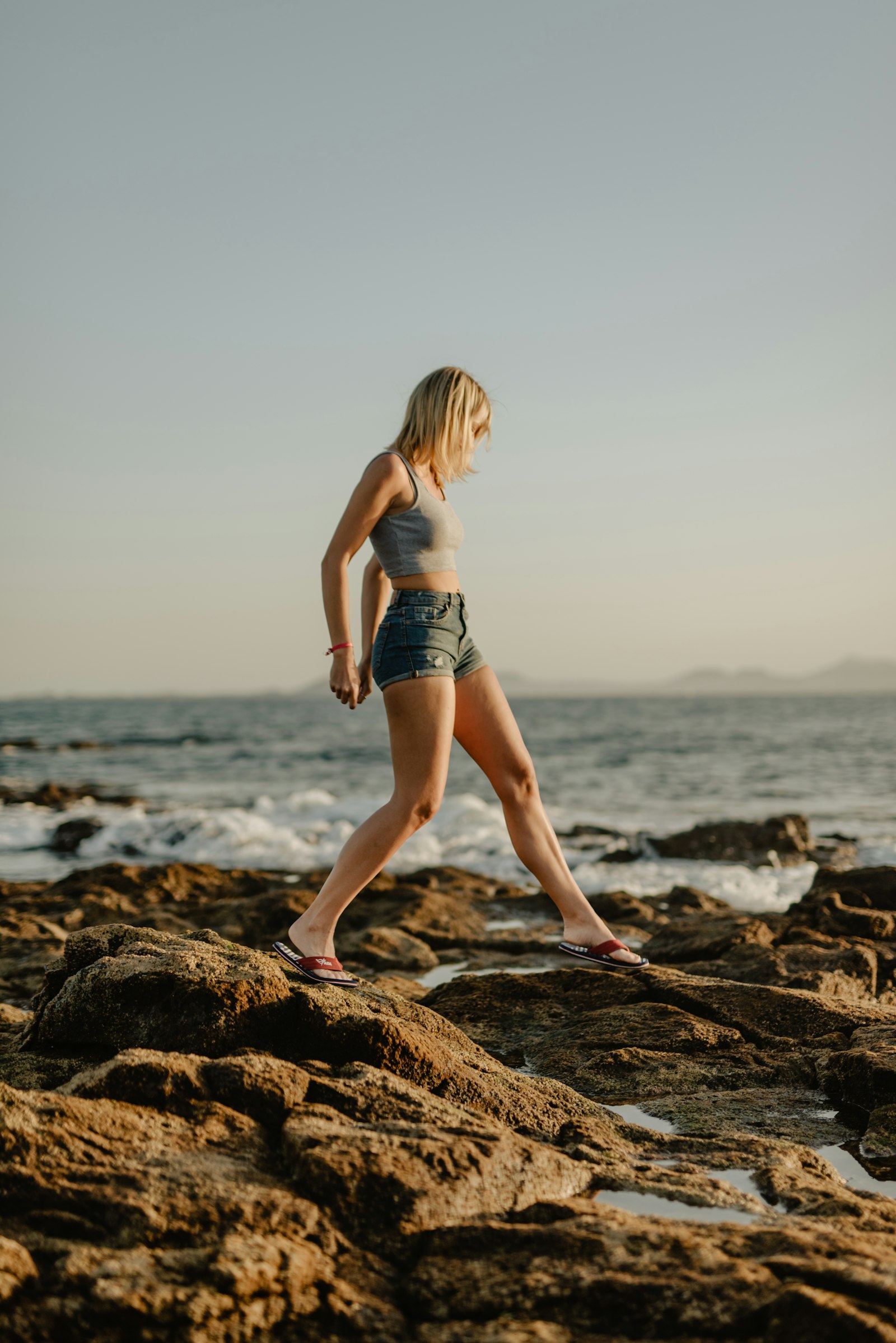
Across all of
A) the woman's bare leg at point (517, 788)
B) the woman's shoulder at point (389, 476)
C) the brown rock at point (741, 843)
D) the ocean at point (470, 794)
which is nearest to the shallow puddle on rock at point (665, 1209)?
the woman's bare leg at point (517, 788)

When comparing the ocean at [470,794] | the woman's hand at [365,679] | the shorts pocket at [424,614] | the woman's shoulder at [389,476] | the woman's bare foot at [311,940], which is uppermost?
the woman's shoulder at [389,476]

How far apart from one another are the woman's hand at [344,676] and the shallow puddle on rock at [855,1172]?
2007 mm

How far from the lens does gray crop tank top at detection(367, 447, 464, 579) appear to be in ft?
12.2

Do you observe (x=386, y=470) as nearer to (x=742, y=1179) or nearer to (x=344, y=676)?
(x=344, y=676)

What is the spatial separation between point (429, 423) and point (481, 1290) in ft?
9.09

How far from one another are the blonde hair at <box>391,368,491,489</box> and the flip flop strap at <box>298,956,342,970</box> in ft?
5.82

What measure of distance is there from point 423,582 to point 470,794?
Result: 52.4 ft

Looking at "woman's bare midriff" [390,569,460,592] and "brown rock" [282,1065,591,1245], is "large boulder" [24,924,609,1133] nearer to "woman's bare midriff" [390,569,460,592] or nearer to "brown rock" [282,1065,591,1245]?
"brown rock" [282,1065,591,1245]

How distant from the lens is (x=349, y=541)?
12.0 feet

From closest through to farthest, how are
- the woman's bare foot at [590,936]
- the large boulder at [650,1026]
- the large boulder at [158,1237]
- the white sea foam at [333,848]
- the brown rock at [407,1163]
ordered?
the large boulder at [158,1237], the brown rock at [407,1163], the large boulder at [650,1026], the woman's bare foot at [590,936], the white sea foam at [333,848]

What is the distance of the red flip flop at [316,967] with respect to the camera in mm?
3596

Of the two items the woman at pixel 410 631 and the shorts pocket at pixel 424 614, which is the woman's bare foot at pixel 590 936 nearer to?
the woman at pixel 410 631

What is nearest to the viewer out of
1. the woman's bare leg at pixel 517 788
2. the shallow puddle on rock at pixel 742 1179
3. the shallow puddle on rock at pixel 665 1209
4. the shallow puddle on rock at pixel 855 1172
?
the shallow puddle on rock at pixel 665 1209

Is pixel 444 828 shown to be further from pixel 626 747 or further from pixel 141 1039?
pixel 626 747
